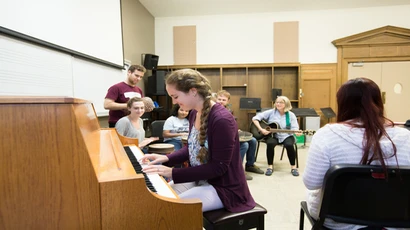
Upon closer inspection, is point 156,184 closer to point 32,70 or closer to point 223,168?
point 223,168

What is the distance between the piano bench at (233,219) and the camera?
1135 mm

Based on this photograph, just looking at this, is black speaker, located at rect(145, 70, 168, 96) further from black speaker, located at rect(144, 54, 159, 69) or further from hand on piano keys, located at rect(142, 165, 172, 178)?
hand on piano keys, located at rect(142, 165, 172, 178)

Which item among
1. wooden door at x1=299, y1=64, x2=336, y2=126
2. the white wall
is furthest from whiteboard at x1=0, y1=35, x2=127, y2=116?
wooden door at x1=299, y1=64, x2=336, y2=126

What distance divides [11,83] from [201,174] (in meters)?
1.85

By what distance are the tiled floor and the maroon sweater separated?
1001 millimetres

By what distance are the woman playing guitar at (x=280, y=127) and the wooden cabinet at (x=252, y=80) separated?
247 cm

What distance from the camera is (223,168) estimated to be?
3.84ft

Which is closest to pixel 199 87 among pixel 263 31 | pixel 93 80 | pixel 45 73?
pixel 45 73

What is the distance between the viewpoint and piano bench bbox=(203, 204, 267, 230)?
3.72 ft

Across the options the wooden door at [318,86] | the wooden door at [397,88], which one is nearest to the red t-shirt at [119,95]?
the wooden door at [318,86]

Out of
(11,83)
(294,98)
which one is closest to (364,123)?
(11,83)

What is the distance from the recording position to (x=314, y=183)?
1095 mm

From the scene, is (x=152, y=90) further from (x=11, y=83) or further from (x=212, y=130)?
(x=212, y=130)

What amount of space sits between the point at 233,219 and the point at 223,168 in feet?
0.80
